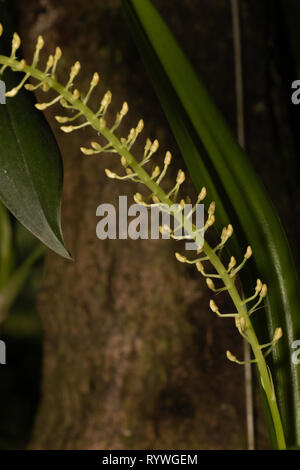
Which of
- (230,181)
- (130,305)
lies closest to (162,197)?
(230,181)

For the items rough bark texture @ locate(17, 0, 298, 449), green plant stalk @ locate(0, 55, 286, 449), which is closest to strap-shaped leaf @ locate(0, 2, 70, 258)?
green plant stalk @ locate(0, 55, 286, 449)

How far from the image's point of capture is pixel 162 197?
38 cm

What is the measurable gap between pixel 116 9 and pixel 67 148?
19cm

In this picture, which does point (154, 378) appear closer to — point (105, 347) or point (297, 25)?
point (105, 347)

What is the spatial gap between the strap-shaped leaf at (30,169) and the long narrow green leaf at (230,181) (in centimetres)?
10

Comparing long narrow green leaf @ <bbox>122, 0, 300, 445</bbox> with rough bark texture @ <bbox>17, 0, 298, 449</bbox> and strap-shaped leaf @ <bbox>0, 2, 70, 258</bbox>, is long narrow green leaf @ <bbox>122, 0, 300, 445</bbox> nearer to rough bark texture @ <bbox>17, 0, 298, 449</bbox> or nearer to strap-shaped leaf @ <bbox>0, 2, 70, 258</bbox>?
strap-shaped leaf @ <bbox>0, 2, 70, 258</bbox>

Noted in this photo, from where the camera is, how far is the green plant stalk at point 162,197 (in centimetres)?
37

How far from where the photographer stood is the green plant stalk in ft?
1.22

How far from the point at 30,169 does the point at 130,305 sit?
1.05 feet

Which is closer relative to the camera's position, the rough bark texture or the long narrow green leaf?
the long narrow green leaf

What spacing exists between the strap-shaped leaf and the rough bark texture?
0.30 metres

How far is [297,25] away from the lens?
0.83 metres
